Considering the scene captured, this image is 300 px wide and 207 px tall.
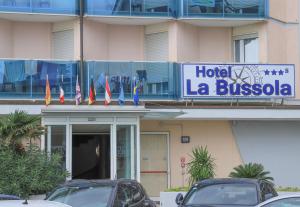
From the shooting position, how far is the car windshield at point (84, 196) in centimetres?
1300

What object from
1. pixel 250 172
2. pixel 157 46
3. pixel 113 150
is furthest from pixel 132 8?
pixel 250 172

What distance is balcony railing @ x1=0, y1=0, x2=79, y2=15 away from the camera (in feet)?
74.9

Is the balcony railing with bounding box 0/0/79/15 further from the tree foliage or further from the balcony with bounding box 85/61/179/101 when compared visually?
the tree foliage

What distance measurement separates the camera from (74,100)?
2234 cm

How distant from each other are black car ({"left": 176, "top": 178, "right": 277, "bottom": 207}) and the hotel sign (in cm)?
842

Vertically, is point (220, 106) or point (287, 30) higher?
point (287, 30)

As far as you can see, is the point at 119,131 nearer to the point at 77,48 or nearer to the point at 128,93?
the point at 128,93

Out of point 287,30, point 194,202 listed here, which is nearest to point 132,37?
point 287,30

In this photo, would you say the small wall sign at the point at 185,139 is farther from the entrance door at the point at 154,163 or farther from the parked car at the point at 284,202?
the parked car at the point at 284,202

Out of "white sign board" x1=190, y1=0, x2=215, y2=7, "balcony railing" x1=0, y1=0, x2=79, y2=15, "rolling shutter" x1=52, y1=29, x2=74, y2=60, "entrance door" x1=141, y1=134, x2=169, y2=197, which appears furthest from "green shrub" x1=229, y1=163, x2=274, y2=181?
"balcony railing" x1=0, y1=0, x2=79, y2=15

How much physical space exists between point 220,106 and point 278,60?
3.30 m

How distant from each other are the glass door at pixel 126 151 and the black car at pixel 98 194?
6021mm

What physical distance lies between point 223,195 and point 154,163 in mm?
10027

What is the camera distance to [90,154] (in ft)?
77.0
